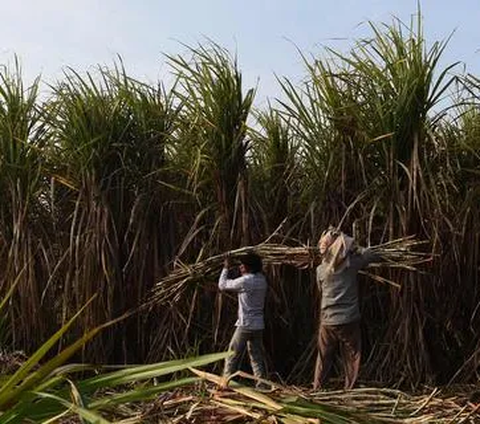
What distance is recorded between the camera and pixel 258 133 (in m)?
7.68

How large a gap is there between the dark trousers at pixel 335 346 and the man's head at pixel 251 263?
23.1 inches

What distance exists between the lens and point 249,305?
696cm

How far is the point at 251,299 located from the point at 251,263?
0.25 m

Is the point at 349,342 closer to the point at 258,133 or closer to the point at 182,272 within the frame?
the point at 182,272

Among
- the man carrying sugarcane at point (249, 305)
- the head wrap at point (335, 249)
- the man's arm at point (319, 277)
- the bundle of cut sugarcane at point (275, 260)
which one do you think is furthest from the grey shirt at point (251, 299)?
the head wrap at point (335, 249)

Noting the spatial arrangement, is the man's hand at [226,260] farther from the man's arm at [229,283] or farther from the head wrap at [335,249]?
the head wrap at [335,249]

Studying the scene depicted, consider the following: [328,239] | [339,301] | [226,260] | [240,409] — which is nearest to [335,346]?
[339,301]

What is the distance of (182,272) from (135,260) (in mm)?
532

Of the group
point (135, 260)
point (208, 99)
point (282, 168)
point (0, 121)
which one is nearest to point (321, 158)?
point (282, 168)

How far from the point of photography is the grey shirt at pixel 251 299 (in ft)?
22.7

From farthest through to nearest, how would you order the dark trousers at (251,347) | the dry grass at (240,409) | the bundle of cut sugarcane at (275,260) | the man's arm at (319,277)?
1. the dark trousers at (251,347)
2. the man's arm at (319,277)
3. the bundle of cut sugarcane at (275,260)
4. the dry grass at (240,409)

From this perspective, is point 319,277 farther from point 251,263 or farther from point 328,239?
point 251,263

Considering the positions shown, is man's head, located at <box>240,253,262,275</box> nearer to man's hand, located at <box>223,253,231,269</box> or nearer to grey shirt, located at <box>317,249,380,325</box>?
man's hand, located at <box>223,253,231,269</box>

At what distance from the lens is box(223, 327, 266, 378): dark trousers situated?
6961mm
